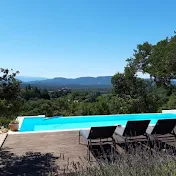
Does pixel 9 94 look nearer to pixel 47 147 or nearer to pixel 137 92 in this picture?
pixel 47 147

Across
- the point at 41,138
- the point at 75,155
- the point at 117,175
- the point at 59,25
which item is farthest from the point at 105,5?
the point at 117,175

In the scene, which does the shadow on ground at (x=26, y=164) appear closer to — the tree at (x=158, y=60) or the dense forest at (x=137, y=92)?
the dense forest at (x=137, y=92)

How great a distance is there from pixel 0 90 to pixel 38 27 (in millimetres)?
11587

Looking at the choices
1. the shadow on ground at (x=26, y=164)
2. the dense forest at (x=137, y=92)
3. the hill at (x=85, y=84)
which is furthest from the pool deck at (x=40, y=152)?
the hill at (x=85, y=84)

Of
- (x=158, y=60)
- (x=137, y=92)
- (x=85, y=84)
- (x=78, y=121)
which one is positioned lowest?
(x=78, y=121)

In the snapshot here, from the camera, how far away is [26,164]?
17.6ft

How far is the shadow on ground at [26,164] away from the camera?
4.85m

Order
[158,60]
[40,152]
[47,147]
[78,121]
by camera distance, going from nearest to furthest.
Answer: [40,152], [47,147], [78,121], [158,60]

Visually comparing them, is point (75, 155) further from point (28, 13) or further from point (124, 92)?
point (124, 92)

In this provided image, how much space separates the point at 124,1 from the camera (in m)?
13.9

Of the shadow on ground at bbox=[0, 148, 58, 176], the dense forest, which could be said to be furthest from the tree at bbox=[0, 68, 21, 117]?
the dense forest

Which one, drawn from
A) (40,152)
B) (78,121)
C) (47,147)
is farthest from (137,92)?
(40,152)

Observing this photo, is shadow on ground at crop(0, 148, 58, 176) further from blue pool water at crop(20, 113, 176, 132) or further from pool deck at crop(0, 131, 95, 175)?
blue pool water at crop(20, 113, 176, 132)

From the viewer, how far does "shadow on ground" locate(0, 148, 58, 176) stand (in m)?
4.85
